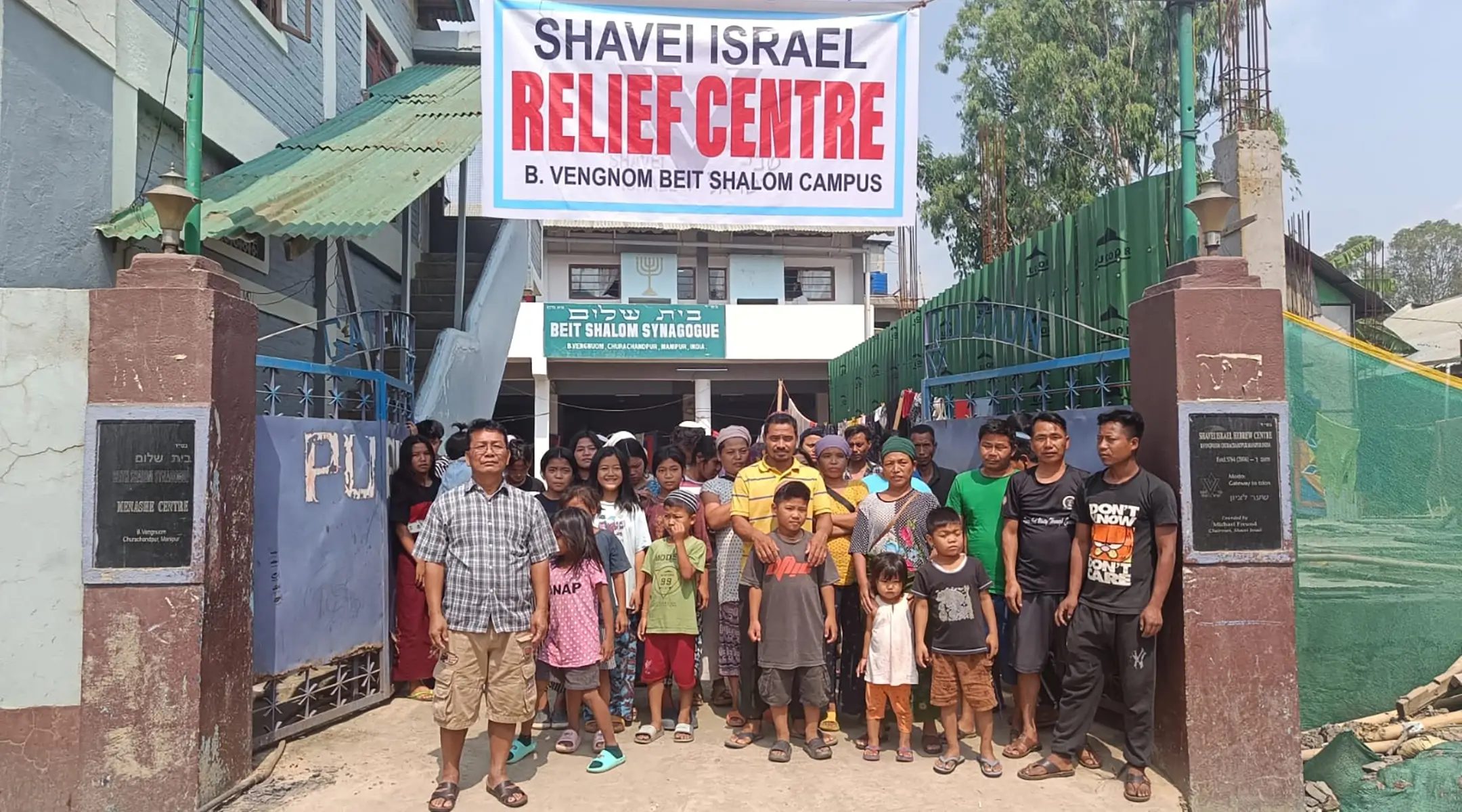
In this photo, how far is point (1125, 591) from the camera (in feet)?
13.1

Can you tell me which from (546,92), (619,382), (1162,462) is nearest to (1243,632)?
(1162,462)

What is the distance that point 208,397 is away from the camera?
3.82 metres

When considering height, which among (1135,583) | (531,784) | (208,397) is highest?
(208,397)

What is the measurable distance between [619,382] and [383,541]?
1881 cm

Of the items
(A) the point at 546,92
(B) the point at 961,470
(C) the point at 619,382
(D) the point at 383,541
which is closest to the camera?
(A) the point at 546,92

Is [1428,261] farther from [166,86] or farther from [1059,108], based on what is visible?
[166,86]

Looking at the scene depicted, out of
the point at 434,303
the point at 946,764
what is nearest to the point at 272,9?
the point at 434,303

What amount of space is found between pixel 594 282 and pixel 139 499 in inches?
809

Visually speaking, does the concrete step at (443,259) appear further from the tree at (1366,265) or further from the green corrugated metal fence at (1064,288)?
the tree at (1366,265)

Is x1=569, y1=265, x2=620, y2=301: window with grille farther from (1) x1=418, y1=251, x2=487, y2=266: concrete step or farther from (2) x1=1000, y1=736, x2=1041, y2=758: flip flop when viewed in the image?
(2) x1=1000, y1=736, x2=1041, y2=758: flip flop

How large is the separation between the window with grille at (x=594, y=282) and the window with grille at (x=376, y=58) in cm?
1178

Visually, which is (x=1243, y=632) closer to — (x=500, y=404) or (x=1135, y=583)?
(x=1135, y=583)

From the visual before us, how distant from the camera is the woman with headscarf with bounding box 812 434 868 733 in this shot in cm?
465

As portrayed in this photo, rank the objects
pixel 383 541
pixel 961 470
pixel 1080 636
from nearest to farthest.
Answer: pixel 1080 636 < pixel 383 541 < pixel 961 470
